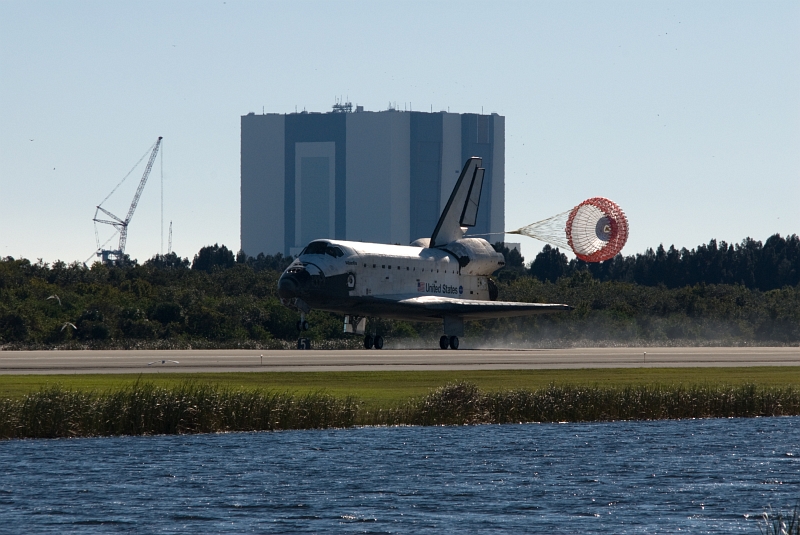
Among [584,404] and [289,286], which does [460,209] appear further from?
[584,404]

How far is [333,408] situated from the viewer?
2892 cm

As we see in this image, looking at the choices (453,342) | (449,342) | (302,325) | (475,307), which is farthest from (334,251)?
(453,342)

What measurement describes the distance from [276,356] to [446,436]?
1975 centimetres

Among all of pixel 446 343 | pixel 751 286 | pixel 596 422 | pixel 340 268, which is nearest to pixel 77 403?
pixel 596 422

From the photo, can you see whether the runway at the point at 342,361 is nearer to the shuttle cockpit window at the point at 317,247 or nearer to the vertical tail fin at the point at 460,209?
the shuttle cockpit window at the point at 317,247

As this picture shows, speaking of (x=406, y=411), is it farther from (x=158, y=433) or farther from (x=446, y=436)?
(x=158, y=433)

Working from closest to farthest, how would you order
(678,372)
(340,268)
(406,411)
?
(406,411)
(678,372)
(340,268)

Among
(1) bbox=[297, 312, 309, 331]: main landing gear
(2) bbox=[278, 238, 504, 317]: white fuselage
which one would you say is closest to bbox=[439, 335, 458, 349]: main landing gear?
(2) bbox=[278, 238, 504, 317]: white fuselage

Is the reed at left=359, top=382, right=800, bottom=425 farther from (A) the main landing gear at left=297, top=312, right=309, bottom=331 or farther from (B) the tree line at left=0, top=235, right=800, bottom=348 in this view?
(B) the tree line at left=0, top=235, right=800, bottom=348

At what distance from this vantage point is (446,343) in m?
60.9

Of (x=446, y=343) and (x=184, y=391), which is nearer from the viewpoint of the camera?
(x=184, y=391)

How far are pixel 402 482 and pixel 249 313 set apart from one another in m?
52.7

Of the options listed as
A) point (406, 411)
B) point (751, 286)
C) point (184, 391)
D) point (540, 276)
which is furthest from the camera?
point (540, 276)

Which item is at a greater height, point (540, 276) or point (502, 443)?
point (540, 276)
